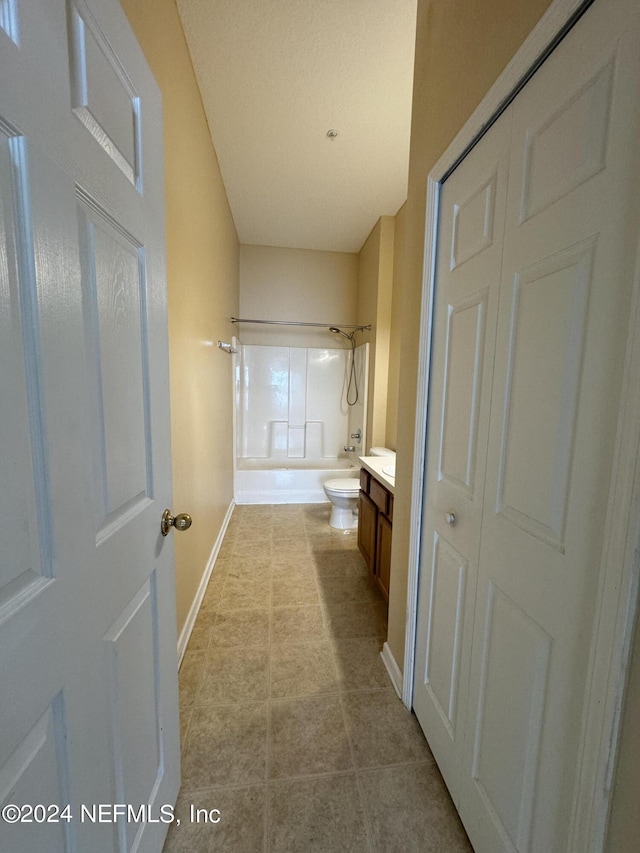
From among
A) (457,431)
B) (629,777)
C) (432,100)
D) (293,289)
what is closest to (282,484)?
(293,289)

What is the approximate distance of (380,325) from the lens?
3.24m

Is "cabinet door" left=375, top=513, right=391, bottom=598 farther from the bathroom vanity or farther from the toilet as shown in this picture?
the toilet

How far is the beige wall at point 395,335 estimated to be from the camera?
3.00 meters

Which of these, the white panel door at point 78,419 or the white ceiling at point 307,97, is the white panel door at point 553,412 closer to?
the white panel door at point 78,419

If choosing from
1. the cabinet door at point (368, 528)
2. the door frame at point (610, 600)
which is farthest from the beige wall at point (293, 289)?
the door frame at point (610, 600)

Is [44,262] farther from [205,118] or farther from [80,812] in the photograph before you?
[205,118]

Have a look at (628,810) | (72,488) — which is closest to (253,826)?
(628,810)

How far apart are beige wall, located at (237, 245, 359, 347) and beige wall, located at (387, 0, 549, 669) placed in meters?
2.73

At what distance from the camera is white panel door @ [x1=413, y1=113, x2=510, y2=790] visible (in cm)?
91

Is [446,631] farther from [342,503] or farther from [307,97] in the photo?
[307,97]

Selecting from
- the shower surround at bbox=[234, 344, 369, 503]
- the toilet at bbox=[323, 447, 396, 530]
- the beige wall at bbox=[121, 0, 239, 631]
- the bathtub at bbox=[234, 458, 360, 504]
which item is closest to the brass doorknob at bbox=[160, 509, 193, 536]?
the beige wall at bbox=[121, 0, 239, 631]

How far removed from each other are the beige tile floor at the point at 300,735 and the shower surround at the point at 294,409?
2.15 m

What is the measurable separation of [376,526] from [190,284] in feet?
5.63

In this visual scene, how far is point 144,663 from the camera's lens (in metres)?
0.82
